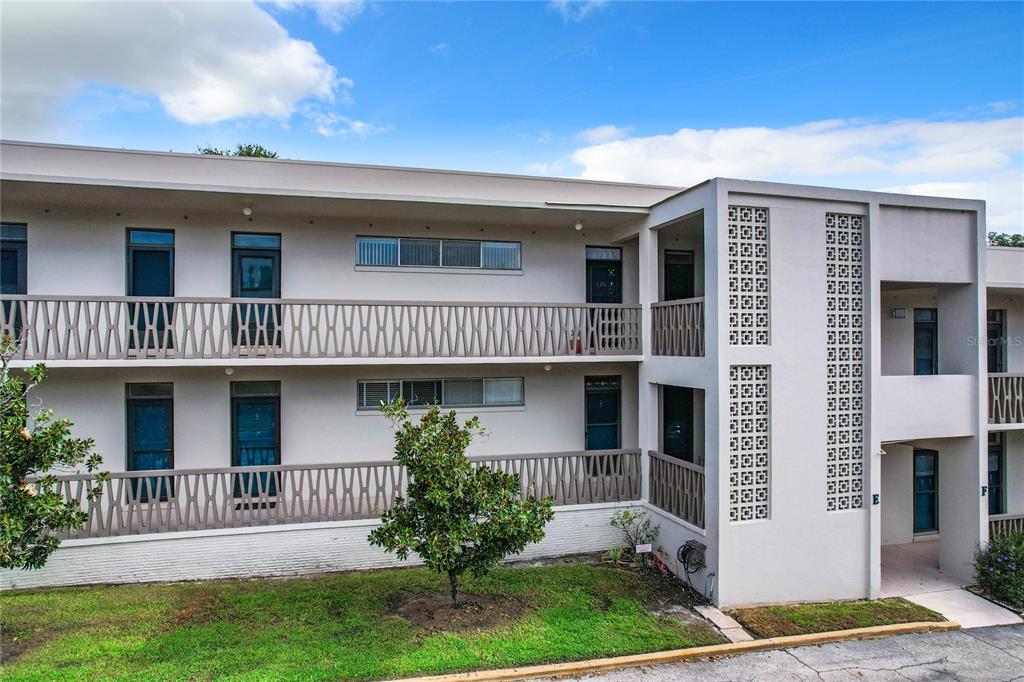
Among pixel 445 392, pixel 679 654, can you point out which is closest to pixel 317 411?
pixel 445 392

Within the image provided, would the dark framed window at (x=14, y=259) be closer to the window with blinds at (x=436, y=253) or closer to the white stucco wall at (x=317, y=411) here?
the white stucco wall at (x=317, y=411)

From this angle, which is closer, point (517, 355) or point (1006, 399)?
point (517, 355)

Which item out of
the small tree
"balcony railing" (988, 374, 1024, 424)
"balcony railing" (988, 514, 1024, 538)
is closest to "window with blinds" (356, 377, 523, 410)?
the small tree

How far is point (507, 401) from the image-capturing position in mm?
11250

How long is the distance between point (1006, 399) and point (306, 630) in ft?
41.3

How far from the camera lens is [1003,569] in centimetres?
880

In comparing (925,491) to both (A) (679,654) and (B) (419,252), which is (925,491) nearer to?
(A) (679,654)

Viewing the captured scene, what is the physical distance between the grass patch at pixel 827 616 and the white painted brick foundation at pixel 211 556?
12.3ft

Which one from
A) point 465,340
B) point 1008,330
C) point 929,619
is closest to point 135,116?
point 465,340

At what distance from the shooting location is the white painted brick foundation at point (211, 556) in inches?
330

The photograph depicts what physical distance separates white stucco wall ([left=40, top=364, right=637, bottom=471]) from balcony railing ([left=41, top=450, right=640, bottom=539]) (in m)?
0.52

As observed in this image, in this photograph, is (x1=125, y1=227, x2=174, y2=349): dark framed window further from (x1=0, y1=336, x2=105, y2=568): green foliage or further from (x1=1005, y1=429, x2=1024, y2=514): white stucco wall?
(x1=1005, y1=429, x2=1024, y2=514): white stucco wall

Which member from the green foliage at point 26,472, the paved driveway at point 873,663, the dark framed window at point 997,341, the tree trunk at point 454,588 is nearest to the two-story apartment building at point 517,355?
the dark framed window at point 997,341

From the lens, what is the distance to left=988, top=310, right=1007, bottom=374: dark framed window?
1220 cm
